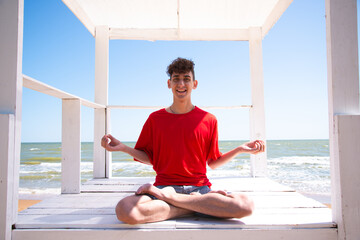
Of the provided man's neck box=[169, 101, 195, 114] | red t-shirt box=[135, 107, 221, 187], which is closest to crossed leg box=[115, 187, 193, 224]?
red t-shirt box=[135, 107, 221, 187]

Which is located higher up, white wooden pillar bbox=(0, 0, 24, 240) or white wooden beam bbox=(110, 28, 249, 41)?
white wooden beam bbox=(110, 28, 249, 41)

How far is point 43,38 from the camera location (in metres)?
18.7

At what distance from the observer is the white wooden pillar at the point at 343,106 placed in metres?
1.20

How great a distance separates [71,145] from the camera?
2104 millimetres

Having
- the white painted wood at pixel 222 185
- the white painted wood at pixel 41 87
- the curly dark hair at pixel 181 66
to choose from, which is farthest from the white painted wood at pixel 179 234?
the curly dark hair at pixel 181 66

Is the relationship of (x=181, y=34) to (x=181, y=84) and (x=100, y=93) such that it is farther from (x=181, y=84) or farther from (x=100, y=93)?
(x=181, y=84)

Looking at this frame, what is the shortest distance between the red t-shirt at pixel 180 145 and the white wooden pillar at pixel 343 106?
75 cm

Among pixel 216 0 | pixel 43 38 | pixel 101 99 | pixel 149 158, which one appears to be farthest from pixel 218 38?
pixel 43 38

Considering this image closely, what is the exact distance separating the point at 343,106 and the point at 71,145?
6.85 ft

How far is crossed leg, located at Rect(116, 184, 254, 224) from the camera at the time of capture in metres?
1.19

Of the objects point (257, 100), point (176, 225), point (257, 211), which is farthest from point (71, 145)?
point (257, 100)

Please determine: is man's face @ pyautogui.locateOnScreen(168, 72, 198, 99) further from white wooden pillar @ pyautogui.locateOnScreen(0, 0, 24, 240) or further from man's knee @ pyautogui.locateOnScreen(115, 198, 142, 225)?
white wooden pillar @ pyautogui.locateOnScreen(0, 0, 24, 240)

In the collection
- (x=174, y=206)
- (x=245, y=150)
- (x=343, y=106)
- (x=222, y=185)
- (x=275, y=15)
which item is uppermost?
(x=275, y=15)

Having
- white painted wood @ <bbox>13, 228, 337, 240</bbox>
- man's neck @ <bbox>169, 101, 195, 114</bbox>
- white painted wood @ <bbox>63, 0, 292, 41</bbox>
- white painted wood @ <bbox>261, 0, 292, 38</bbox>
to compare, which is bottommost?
white painted wood @ <bbox>13, 228, 337, 240</bbox>
